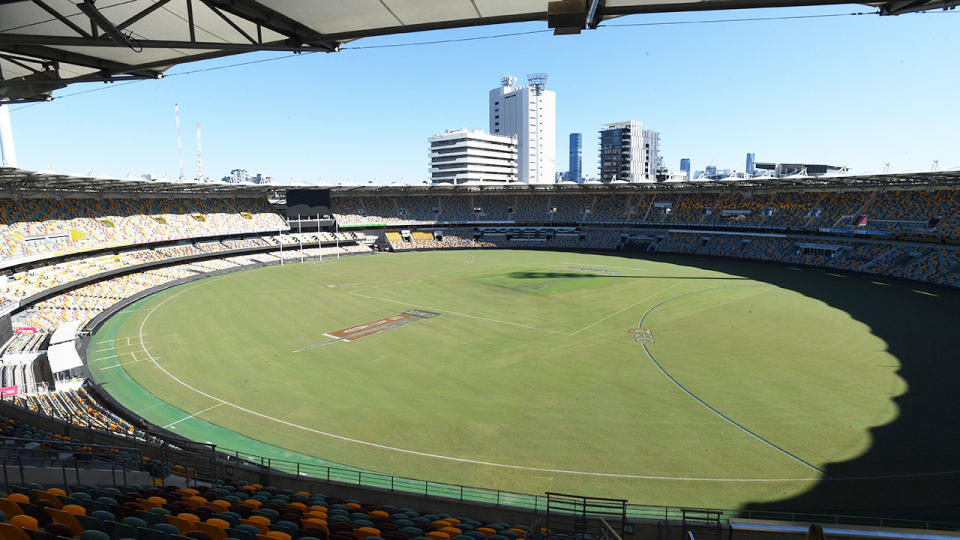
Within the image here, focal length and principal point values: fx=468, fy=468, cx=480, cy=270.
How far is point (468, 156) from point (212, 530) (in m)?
142

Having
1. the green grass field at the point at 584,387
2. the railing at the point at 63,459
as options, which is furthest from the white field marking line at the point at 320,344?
the railing at the point at 63,459

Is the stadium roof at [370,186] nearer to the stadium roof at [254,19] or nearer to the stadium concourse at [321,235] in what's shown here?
the stadium concourse at [321,235]

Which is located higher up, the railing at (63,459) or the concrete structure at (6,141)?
the concrete structure at (6,141)

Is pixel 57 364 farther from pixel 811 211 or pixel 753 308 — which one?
pixel 811 211

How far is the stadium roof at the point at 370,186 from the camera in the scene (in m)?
39.3

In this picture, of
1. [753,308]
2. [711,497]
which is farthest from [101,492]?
[753,308]

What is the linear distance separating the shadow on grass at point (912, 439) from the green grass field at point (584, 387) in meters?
0.09

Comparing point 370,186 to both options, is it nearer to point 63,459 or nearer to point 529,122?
point 63,459

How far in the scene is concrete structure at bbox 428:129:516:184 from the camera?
14350 cm

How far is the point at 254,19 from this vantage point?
279 inches

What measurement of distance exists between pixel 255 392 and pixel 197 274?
37.9 meters

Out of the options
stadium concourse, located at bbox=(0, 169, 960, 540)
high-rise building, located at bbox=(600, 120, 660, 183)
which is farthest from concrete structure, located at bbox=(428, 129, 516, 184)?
stadium concourse, located at bbox=(0, 169, 960, 540)

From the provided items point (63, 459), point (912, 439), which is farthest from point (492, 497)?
point (912, 439)

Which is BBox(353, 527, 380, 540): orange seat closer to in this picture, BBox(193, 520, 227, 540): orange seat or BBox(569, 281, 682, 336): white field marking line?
BBox(193, 520, 227, 540): orange seat
